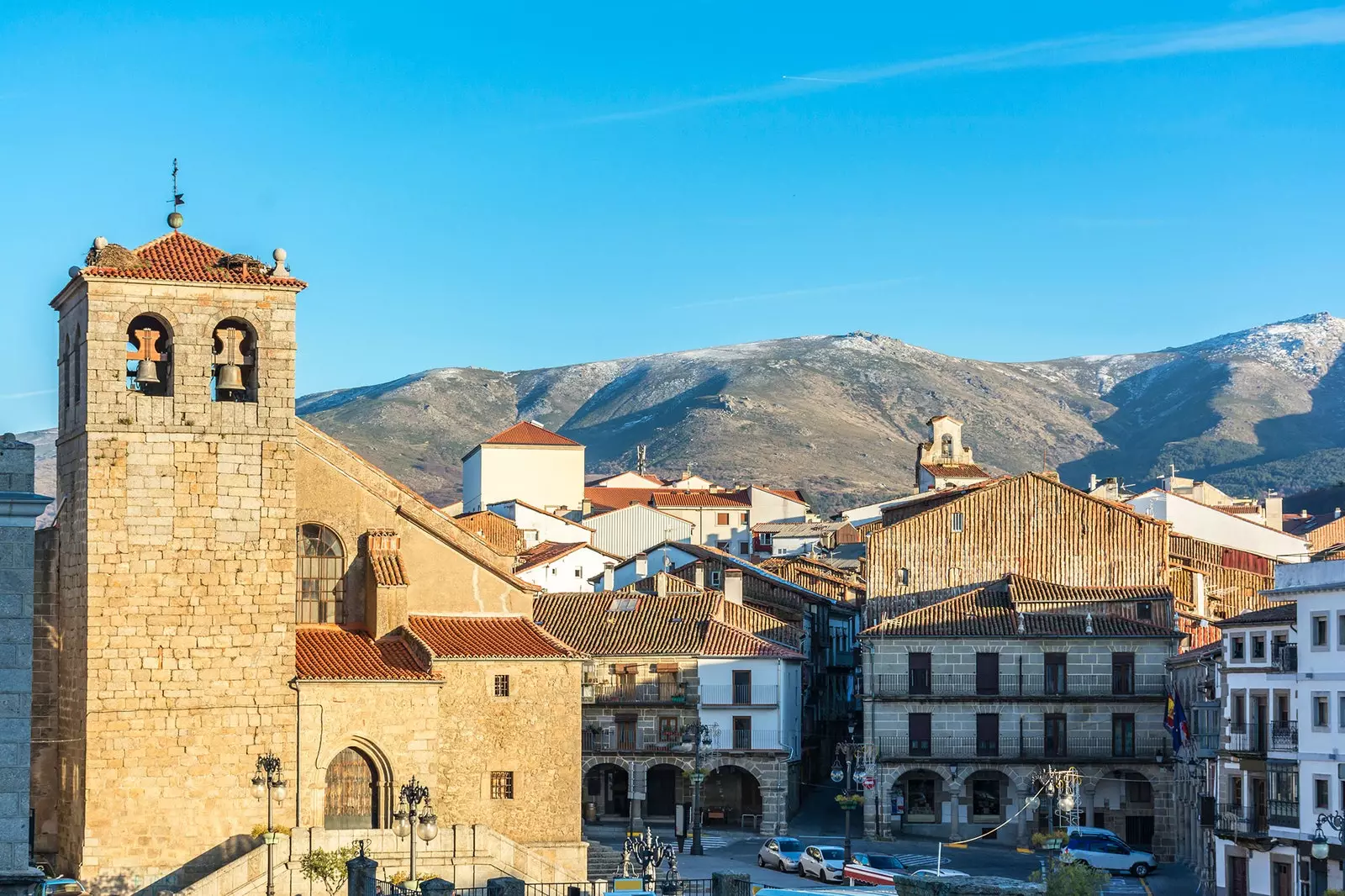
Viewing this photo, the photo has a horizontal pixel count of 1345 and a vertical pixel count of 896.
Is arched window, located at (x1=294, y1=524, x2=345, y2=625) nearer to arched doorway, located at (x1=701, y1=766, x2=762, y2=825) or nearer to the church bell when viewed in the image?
the church bell

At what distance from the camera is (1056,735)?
74125 millimetres

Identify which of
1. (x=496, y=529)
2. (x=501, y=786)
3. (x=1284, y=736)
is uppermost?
(x=496, y=529)

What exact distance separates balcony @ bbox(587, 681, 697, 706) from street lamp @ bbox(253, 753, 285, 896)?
2648cm

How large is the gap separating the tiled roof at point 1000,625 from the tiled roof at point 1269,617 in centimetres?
1169

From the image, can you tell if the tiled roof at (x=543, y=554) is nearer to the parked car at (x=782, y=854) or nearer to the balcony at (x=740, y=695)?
the balcony at (x=740, y=695)

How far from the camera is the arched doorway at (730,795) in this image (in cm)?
7875

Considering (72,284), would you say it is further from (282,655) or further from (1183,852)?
(1183,852)

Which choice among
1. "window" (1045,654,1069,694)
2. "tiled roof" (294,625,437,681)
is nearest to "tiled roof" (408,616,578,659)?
"tiled roof" (294,625,437,681)

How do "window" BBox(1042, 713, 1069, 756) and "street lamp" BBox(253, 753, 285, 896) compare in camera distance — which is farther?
"window" BBox(1042, 713, 1069, 756)

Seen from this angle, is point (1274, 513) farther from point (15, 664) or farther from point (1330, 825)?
point (15, 664)

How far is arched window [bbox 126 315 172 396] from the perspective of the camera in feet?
173

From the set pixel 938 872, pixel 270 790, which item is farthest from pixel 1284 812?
pixel 270 790

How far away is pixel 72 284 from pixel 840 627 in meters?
48.1

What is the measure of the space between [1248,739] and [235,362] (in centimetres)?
3034
